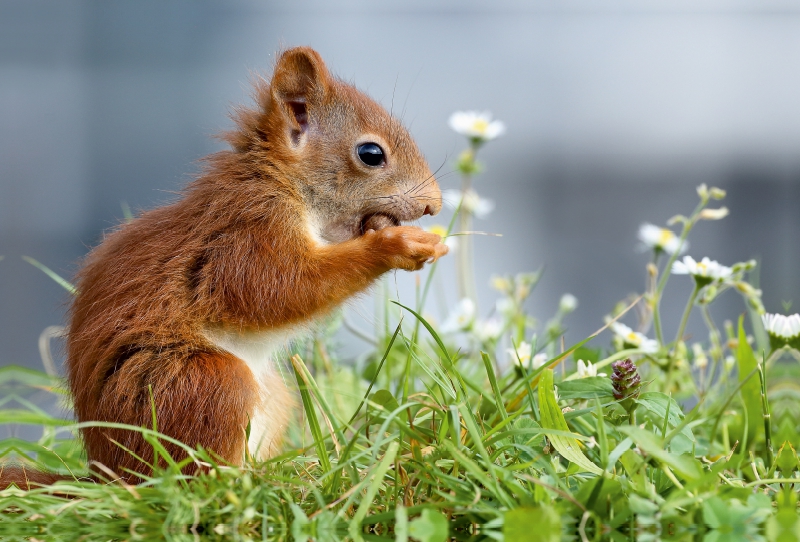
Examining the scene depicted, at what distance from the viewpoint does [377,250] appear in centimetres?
136

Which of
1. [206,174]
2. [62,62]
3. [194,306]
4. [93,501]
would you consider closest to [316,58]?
[206,174]

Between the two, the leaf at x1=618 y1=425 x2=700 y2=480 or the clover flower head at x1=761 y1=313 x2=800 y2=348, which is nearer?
the leaf at x1=618 y1=425 x2=700 y2=480

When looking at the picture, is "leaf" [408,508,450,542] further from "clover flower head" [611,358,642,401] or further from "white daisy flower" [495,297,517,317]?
"white daisy flower" [495,297,517,317]

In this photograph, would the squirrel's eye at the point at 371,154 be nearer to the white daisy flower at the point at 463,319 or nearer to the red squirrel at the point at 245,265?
the red squirrel at the point at 245,265

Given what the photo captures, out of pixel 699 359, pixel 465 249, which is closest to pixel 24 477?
pixel 465 249

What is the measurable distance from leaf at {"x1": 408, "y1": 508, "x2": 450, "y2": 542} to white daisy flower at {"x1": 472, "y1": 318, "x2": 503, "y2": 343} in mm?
1042

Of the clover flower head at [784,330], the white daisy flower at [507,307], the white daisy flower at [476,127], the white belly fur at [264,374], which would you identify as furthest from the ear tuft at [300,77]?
A: the clover flower head at [784,330]

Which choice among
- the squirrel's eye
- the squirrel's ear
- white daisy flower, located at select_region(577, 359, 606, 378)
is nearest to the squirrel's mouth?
the squirrel's eye

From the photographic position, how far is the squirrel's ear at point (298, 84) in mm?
1519

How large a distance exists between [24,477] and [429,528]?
786mm

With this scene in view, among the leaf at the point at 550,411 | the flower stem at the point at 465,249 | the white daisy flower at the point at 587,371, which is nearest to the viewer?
the leaf at the point at 550,411

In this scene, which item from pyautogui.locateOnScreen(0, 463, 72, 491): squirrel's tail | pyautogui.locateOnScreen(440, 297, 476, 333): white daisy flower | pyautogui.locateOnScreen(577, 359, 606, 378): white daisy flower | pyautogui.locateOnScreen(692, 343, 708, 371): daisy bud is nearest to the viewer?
pyautogui.locateOnScreen(0, 463, 72, 491): squirrel's tail

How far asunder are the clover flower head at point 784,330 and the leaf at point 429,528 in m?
0.80

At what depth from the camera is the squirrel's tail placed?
4.18ft
